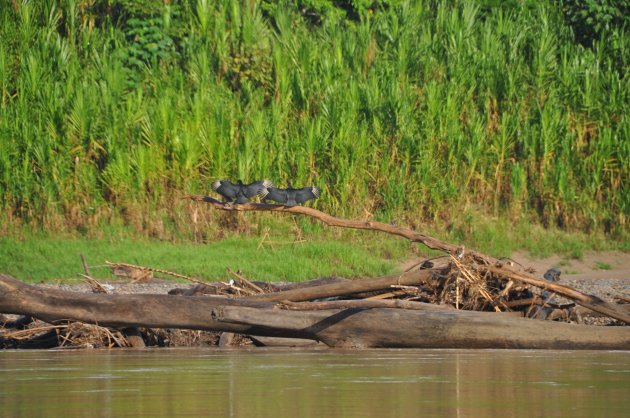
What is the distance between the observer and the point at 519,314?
8.70 meters

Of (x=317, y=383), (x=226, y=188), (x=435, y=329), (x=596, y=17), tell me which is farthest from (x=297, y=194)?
(x=596, y=17)

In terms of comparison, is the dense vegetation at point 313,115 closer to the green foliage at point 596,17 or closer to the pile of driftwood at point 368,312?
the green foliage at point 596,17

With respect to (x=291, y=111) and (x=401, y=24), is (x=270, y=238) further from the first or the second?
(x=401, y=24)

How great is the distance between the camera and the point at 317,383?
6141 millimetres

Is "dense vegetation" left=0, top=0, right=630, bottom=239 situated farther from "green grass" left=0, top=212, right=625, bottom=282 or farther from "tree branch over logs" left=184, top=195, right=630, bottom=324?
"tree branch over logs" left=184, top=195, right=630, bottom=324

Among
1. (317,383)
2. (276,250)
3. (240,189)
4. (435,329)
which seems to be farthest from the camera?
(276,250)

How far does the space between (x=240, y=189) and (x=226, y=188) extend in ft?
0.46

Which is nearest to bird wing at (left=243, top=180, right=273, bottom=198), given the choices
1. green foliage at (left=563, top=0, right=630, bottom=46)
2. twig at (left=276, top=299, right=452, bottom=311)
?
twig at (left=276, top=299, right=452, bottom=311)

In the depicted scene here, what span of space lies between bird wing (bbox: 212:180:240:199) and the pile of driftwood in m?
2.07

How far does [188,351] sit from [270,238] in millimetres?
6259

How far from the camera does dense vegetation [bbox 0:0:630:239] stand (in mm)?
15375

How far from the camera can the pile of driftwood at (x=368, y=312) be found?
8.10 meters

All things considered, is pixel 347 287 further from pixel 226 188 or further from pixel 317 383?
pixel 226 188

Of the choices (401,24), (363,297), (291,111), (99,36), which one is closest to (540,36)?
(401,24)
